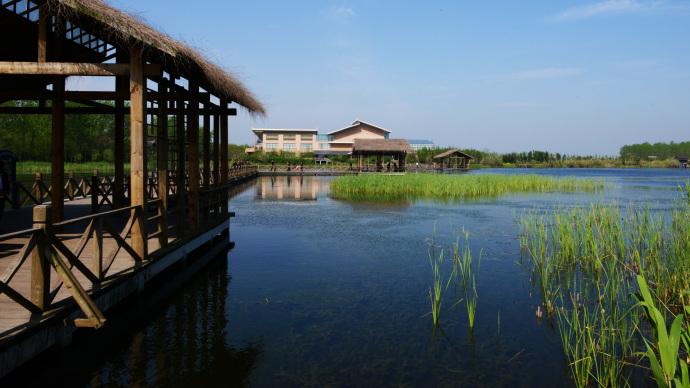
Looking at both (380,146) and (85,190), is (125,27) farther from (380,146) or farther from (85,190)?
(380,146)

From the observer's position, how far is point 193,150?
8.86 meters

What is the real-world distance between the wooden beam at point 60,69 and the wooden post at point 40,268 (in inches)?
97.9

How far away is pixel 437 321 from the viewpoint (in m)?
6.43

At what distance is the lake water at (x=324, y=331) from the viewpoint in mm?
4852

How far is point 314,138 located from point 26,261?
208 feet

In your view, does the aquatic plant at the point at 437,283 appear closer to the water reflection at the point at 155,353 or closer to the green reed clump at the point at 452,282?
the green reed clump at the point at 452,282

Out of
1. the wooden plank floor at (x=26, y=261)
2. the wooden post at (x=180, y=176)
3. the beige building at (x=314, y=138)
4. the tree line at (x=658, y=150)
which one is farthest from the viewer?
the tree line at (x=658, y=150)

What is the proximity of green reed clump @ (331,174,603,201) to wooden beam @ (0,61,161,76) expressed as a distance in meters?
17.6

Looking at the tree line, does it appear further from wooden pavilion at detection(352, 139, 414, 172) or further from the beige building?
wooden pavilion at detection(352, 139, 414, 172)

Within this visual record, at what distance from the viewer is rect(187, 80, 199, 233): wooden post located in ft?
28.5

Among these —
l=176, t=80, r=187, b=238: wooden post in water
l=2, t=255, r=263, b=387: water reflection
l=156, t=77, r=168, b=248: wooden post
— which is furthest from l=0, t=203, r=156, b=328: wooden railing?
l=176, t=80, r=187, b=238: wooden post in water

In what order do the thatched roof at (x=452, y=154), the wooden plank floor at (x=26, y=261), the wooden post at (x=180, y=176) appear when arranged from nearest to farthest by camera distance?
the wooden plank floor at (x=26, y=261) < the wooden post at (x=180, y=176) < the thatched roof at (x=452, y=154)

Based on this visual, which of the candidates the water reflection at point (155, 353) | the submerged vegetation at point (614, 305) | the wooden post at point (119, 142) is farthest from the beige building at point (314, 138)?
the water reflection at point (155, 353)

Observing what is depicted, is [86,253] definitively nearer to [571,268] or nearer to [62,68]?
[62,68]
